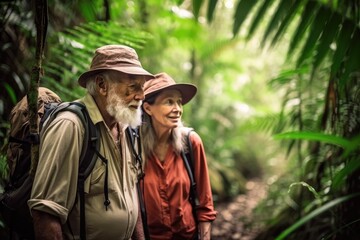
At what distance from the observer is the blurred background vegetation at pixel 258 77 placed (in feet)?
4.09

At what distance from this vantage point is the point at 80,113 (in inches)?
76.1

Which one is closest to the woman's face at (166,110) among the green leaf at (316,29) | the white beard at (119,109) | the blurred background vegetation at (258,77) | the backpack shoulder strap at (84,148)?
the blurred background vegetation at (258,77)

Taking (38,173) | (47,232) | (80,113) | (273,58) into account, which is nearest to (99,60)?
(80,113)

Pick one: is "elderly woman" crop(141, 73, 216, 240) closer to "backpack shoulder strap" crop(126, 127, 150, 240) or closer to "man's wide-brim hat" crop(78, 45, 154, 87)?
"backpack shoulder strap" crop(126, 127, 150, 240)

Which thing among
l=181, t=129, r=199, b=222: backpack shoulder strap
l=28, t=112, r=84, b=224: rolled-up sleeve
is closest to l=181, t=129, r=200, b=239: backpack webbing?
l=181, t=129, r=199, b=222: backpack shoulder strap

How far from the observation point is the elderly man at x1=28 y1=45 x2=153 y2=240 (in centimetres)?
175

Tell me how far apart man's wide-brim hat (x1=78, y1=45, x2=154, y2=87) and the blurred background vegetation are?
53 cm

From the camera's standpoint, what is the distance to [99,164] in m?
1.94

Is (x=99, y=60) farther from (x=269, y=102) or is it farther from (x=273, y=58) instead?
(x=269, y=102)

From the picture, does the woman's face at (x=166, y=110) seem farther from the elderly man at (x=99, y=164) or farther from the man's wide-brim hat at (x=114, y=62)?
the man's wide-brim hat at (x=114, y=62)

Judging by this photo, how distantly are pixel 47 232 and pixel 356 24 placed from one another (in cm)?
170

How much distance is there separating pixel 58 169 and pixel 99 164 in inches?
9.5

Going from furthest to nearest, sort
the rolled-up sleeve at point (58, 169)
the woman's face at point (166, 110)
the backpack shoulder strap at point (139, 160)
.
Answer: the woman's face at point (166, 110), the backpack shoulder strap at point (139, 160), the rolled-up sleeve at point (58, 169)

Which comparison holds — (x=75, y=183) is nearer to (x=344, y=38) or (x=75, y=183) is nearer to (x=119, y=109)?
(x=119, y=109)
